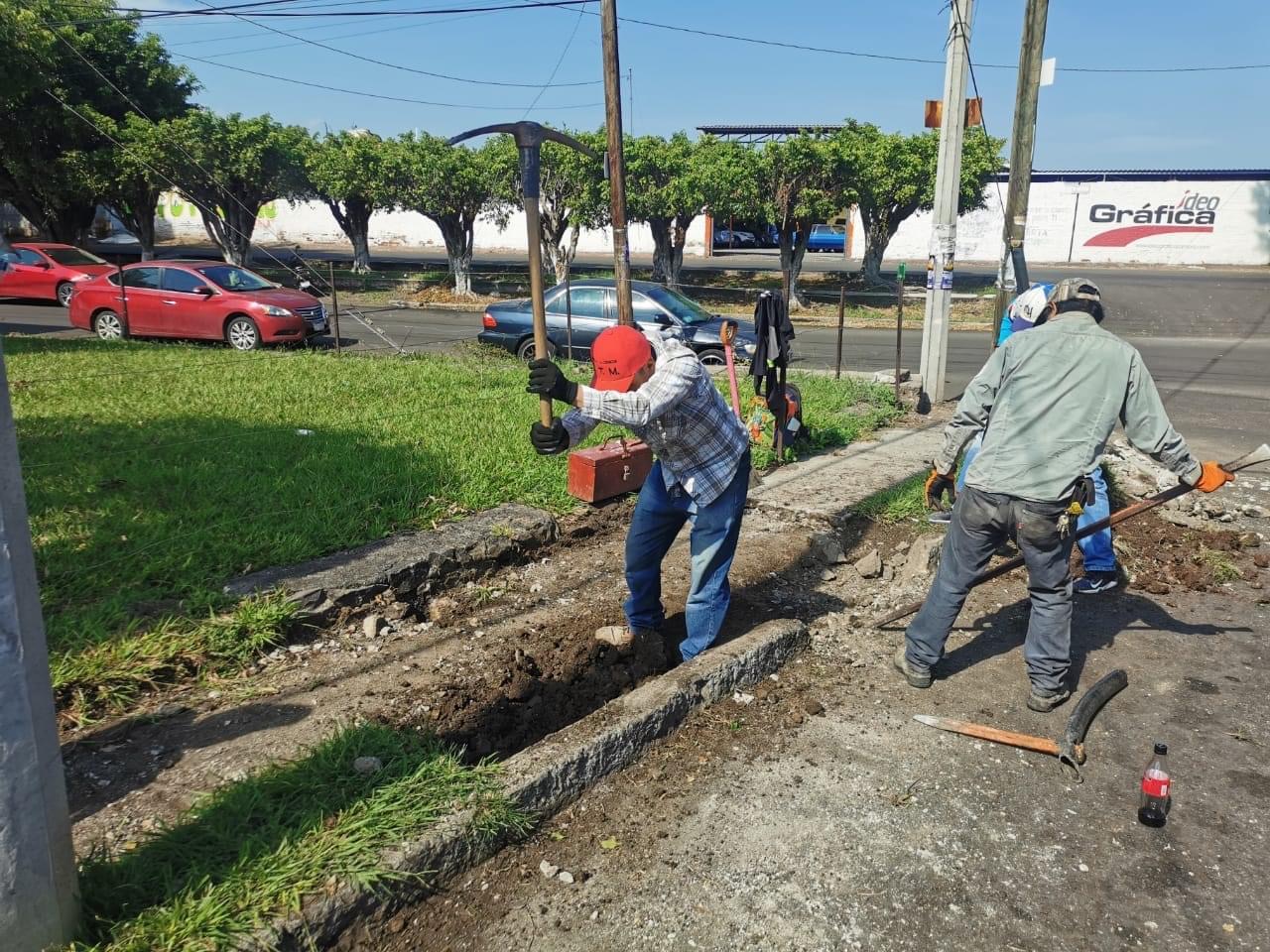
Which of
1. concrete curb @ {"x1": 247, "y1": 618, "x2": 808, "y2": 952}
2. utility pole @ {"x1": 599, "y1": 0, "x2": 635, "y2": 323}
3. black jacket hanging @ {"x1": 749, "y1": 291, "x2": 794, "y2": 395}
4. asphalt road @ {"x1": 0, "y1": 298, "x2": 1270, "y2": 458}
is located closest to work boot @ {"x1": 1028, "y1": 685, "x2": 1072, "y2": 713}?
concrete curb @ {"x1": 247, "y1": 618, "x2": 808, "y2": 952}

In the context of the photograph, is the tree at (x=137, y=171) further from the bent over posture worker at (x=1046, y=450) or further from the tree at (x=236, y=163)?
the bent over posture worker at (x=1046, y=450)

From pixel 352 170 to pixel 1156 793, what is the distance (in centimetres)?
2680

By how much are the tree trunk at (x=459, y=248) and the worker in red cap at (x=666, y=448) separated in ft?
73.3

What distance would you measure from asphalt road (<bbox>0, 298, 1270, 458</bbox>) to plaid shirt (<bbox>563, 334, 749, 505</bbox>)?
6815 millimetres

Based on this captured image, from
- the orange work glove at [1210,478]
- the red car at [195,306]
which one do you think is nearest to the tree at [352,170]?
the red car at [195,306]

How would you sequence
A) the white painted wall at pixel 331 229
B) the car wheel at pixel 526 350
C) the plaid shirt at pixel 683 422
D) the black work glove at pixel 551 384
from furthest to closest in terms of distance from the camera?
Answer: the white painted wall at pixel 331 229, the car wheel at pixel 526 350, the plaid shirt at pixel 683 422, the black work glove at pixel 551 384

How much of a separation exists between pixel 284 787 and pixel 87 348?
1162cm

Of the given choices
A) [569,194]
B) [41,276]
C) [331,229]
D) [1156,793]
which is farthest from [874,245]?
[331,229]

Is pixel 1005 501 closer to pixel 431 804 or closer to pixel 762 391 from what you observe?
pixel 431 804

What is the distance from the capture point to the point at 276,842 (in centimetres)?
264

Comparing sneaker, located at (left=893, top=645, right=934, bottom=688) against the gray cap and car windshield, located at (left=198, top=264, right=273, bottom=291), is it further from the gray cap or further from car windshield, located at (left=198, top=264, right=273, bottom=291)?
car windshield, located at (left=198, top=264, right=273, bottom=291)

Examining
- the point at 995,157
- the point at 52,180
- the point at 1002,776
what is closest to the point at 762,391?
the point at 1002,776

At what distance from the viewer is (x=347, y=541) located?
16.9 feet

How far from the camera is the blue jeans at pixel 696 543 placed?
3.91 meters
